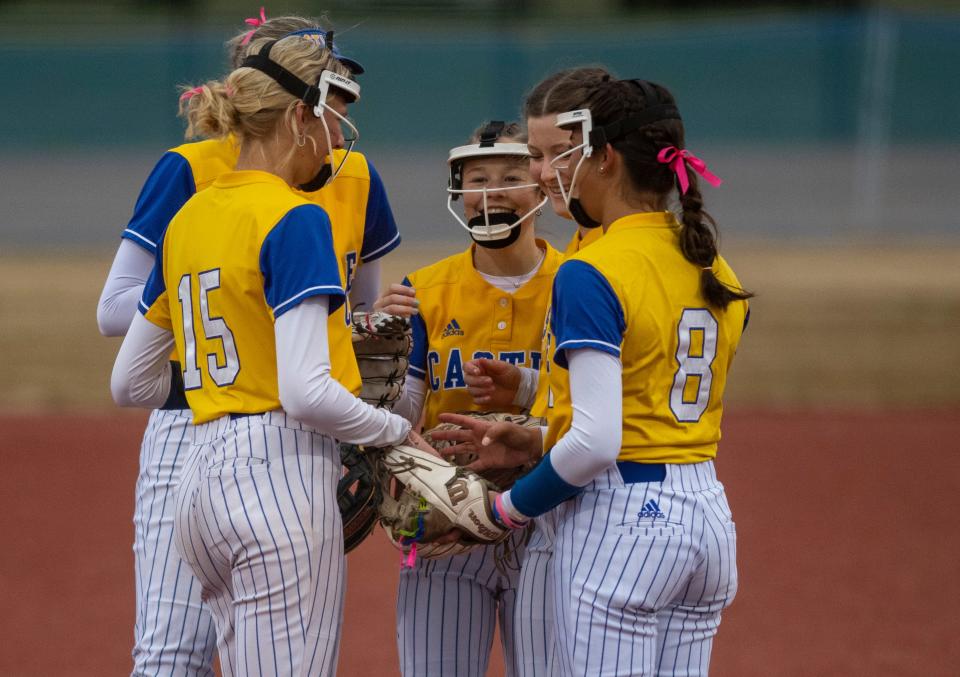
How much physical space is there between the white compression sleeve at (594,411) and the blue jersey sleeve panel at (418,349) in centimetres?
96

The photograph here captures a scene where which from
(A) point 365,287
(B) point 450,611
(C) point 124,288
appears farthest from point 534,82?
(B) point 450,611

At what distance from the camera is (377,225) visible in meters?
3.68

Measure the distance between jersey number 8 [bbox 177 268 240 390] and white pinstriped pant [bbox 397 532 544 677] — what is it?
0.93m

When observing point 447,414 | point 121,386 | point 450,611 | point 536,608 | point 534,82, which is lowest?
point 450,611

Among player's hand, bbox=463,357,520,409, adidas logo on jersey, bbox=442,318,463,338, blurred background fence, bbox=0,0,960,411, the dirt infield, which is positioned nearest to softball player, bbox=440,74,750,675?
player's hand, bbox=463,357,520,409

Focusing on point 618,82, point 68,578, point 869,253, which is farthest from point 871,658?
point 869,253

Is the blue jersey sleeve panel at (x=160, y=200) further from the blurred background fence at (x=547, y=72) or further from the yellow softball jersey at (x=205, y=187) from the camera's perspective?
the blurred background fence at (x=547, y=72)

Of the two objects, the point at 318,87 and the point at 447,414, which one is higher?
the point at 318,87

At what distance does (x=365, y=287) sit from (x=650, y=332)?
1.27 metres

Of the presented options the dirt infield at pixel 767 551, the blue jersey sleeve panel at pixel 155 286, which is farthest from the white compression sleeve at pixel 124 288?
the dirt infield at pixel 767 551

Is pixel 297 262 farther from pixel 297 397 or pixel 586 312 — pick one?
pixel 586 312

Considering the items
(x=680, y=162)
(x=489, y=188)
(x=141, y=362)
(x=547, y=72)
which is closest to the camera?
(x=680, y=162)

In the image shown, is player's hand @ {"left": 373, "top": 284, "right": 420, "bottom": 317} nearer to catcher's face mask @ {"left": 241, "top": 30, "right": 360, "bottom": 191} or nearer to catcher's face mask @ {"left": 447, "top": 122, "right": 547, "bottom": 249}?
catcher's face mask @ {"left": 447, "top": 122, "right": 547, "bottom": 249}

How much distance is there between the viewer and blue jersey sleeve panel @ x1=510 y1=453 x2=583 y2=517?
2777 millimetres
